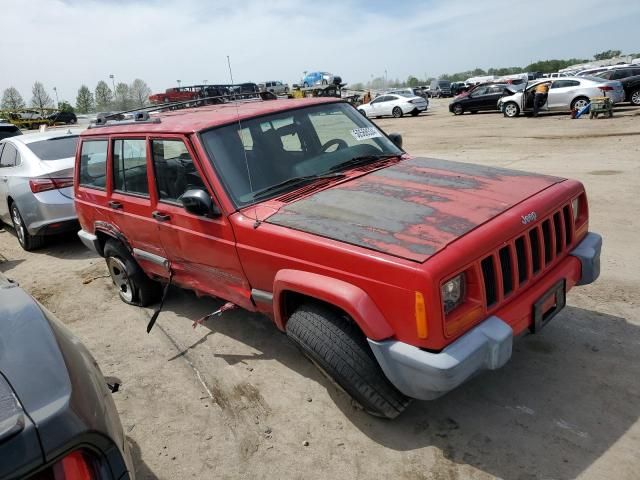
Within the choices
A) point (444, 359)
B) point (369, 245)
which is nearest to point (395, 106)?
point (369, 245)

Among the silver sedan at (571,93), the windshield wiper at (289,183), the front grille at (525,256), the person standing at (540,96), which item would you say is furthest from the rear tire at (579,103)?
the windshield wiper at (289,183)

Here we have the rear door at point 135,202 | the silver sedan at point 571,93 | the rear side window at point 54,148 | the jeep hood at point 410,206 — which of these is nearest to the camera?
the jeep hood at point 410,206

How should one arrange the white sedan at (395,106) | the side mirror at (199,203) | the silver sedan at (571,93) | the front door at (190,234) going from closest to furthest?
the side mirror at (199,203) < the front door at (190,234) < the silver sedan at (571,93) < the white sedan at (395,106)

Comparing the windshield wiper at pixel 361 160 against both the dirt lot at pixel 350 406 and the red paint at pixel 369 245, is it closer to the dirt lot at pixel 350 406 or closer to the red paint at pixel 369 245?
the red paint at pixel 369 245

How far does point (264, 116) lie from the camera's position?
13.0 ft

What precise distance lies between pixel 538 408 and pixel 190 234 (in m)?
2.67

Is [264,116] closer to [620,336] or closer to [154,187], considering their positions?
[154,187]

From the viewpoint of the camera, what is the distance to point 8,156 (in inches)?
308

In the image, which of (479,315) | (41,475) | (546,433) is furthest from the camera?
(546,433)

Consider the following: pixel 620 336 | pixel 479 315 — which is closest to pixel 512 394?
pixel 479 315

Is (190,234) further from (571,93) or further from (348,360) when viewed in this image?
(571,93)

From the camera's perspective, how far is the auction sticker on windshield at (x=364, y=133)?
4.25 metres

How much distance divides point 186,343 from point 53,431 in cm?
290

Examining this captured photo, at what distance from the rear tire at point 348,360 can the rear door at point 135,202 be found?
1908 millimetres
